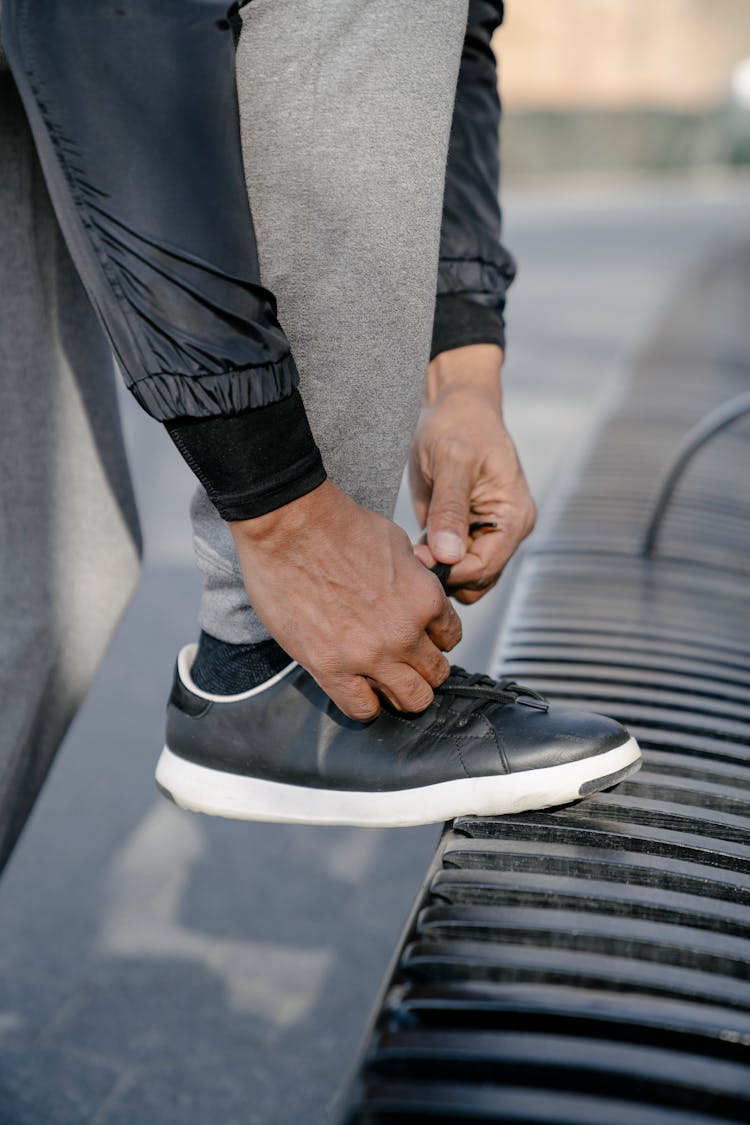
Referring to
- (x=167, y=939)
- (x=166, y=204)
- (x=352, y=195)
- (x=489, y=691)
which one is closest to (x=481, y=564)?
(x=489, y=691)

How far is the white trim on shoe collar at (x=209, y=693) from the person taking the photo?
1.32 m

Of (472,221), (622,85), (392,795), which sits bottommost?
(622,85)

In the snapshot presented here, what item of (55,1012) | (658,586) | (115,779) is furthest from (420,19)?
(115,779)

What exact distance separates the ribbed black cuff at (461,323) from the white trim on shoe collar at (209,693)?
A: 0.54m

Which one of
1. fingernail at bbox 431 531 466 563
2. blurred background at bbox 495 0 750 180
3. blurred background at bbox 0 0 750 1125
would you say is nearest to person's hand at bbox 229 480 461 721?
fingernail at bbox 431 531 466 563

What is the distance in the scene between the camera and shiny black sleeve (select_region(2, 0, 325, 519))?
987 millimetres

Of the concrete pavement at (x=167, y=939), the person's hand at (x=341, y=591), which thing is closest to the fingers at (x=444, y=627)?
the person's hand at (x=341, y=591)

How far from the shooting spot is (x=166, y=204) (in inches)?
39.8

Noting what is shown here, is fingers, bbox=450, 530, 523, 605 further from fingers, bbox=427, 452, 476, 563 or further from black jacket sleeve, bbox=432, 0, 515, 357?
black jacket sleeve, bbox=432, 0, 515, 357

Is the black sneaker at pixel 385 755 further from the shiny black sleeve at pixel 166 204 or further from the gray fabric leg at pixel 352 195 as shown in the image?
the shiny black sleeve at pixel 166 204

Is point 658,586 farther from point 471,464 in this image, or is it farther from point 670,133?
point 670,133

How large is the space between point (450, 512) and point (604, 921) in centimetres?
57

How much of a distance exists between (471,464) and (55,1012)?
1.06 metres

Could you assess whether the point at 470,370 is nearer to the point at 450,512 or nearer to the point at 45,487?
the point at 450,512
